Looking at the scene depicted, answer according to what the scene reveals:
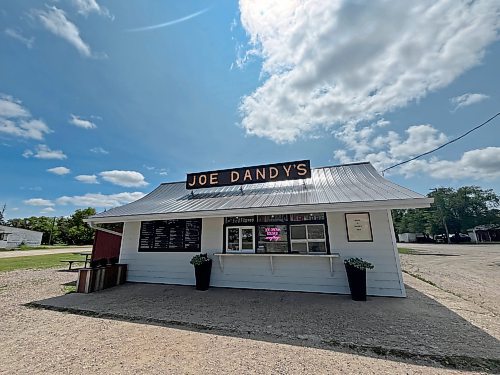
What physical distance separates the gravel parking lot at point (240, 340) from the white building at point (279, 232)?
1078 millimetres

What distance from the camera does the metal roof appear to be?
17.4 ft

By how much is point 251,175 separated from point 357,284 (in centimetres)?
492

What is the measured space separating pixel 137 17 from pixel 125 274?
8.59 meters

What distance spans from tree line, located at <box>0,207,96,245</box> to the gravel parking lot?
38.8 m

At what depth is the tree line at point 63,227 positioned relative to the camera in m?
40.2

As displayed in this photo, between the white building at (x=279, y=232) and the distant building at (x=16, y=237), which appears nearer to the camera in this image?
the white building at (x=279, y=232)

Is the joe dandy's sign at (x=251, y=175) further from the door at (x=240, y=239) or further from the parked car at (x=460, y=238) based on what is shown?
the parked car at (x=460, y=238)

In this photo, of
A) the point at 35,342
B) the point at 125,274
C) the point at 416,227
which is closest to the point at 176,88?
the point at 125,274

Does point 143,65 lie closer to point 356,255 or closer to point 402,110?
point 356,255

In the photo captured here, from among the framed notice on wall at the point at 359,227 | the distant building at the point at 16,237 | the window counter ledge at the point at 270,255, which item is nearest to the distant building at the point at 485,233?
the framed notice on wall at the point at 359,227

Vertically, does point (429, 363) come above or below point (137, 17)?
below

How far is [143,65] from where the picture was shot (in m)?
8.49

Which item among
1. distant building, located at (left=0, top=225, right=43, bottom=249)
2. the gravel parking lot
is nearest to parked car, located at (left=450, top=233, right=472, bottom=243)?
the gravel parking lot

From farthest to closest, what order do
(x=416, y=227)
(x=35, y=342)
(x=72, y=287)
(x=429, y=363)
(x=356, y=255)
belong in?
1. (x=416, y=227)
2. (x=72, y=287)
3. (x=356, y=255)
4. (x=35, y=342)
5. (x=429, y=363)
